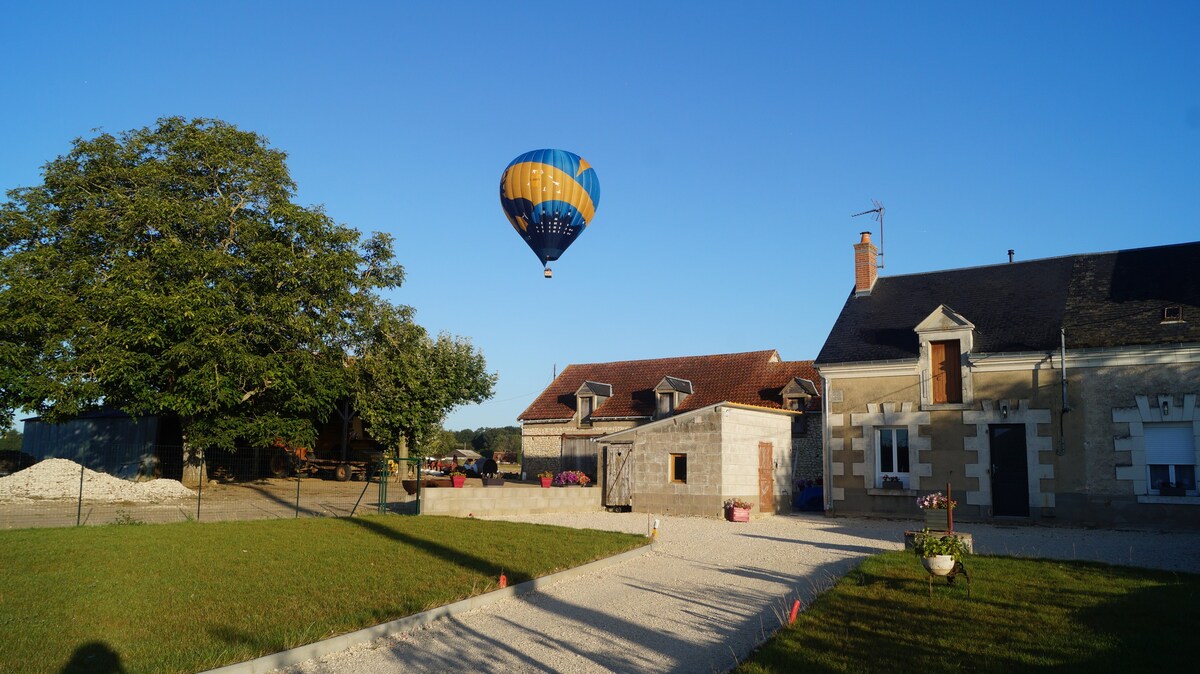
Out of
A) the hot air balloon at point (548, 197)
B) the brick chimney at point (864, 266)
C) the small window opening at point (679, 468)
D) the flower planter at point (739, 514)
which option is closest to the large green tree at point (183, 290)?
the hot air balloon at point (548, 197)

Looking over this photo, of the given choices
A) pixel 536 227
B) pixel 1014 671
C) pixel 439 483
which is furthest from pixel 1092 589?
pixel 439 483

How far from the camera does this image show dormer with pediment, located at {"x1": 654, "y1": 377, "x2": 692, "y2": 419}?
35.6 meters

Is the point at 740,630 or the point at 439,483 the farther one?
the point at 439,483

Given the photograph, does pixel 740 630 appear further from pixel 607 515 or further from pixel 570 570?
pixel 607 515

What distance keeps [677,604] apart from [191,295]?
67.4 feet

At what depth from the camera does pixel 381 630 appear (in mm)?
8305

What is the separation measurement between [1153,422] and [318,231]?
25.8 m

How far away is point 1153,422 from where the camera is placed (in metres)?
19.5

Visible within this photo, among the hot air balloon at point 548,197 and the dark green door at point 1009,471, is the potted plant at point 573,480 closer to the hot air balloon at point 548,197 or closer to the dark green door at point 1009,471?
the hot air balloon at point 548,197

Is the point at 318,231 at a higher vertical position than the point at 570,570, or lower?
higher

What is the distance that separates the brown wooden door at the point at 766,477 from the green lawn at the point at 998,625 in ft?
40.0

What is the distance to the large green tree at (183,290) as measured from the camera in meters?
25.0

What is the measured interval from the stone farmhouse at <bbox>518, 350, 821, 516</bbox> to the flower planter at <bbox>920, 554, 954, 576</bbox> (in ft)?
41.1

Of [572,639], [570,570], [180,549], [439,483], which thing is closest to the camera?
[572,639]
